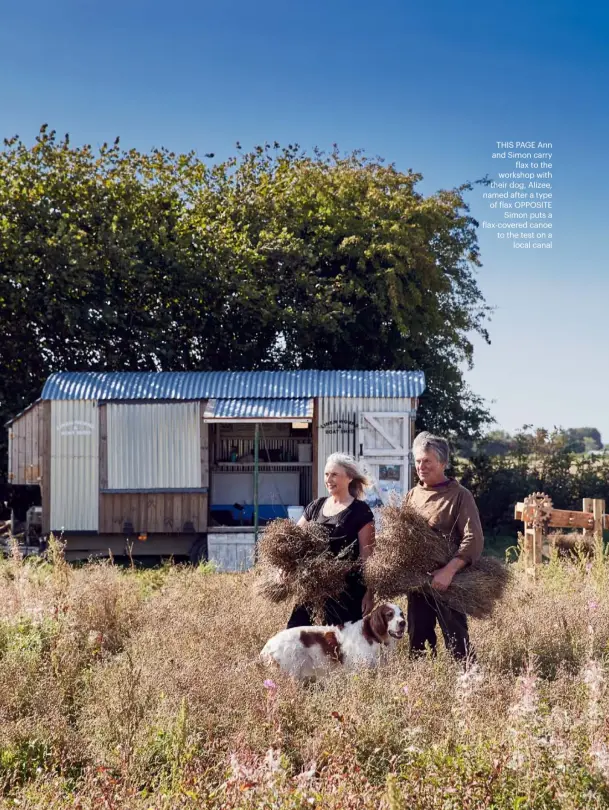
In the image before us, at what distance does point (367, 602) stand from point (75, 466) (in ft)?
31.7

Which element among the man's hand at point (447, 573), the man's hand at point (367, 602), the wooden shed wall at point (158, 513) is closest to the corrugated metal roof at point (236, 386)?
the wooden shed wall at point (158, 513)

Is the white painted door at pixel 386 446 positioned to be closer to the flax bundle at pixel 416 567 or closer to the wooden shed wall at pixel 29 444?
the wooden shed wall at pixel 29 444

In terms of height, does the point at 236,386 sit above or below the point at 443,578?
above

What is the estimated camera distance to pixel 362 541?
5.47m

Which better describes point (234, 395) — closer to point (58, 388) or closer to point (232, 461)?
point (232, 461)

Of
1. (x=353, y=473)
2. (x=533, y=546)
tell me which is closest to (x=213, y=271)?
(x=533, y=546)

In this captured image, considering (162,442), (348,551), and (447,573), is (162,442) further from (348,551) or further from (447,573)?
(447,573)

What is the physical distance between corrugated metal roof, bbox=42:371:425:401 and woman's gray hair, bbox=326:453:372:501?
27.3ft

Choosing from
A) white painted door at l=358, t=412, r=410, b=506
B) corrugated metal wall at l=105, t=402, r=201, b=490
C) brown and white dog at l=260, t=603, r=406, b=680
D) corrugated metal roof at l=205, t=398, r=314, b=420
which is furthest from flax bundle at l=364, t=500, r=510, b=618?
corrugated metal wall at l=105, t=402, r=201, b=490

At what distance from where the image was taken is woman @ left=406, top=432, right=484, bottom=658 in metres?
5.29

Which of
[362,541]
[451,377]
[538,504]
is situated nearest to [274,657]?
[362,541]

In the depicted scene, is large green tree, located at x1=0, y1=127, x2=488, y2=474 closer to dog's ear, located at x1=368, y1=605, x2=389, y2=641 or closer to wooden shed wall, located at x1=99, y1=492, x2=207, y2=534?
wooden shed wall, located at x1=99, y1=492, x2=207, y2=534

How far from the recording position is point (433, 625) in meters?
5.54

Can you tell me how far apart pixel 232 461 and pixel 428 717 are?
1123 cm
